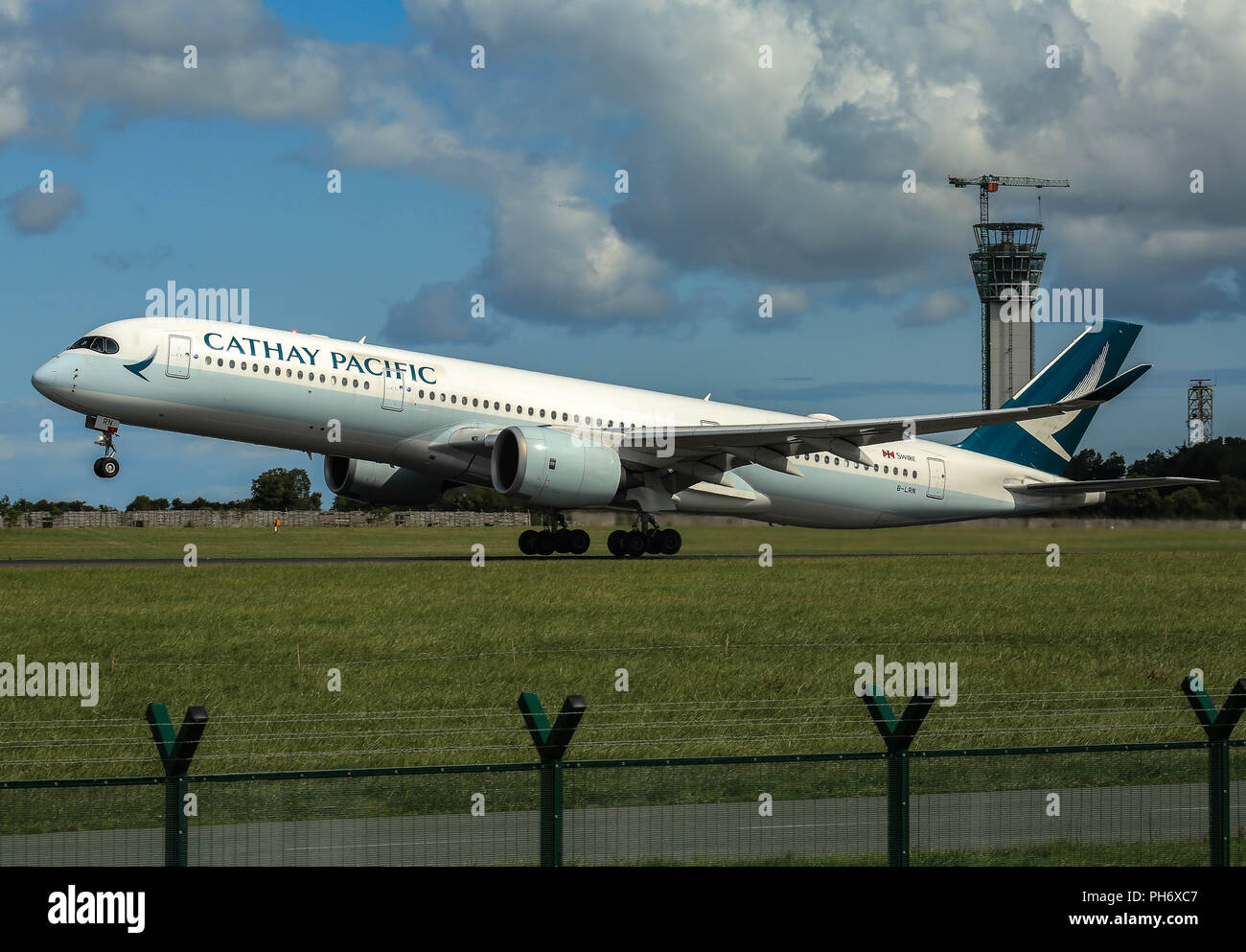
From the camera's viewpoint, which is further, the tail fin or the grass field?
the tail fin

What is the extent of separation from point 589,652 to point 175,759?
11.5m

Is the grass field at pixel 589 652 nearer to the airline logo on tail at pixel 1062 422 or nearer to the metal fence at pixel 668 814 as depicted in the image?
the metal fence at pixel 668 814

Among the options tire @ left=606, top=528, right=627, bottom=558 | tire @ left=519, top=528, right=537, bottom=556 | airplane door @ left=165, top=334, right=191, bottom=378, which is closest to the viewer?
airplane door @ left=165, top=334, right=191, bottom=378

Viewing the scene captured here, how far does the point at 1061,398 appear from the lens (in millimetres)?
45219

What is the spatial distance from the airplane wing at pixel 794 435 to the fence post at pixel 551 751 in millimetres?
27529

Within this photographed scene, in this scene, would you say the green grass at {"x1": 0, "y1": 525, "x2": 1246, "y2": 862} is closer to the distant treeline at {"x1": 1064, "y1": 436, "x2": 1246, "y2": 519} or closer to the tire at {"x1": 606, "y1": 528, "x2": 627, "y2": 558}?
the tire at {"x1": 606, "y1": 528, "x2": 627, "y2": 558}

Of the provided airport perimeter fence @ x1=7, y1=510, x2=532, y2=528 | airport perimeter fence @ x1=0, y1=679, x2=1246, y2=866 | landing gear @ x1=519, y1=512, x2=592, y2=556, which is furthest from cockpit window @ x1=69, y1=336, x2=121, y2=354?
airport perimeter fence @ x1=7, y1=510, x2=532, y2=528

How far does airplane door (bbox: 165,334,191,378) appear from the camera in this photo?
105 ft

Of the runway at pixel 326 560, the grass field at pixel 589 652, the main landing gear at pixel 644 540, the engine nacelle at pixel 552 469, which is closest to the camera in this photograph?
the grass field at pixel 589 652

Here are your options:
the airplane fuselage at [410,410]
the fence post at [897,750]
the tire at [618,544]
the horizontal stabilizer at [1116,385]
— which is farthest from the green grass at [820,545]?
the fence post at [897,750]

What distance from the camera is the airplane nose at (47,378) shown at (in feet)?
105

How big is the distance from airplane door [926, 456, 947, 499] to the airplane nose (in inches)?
1005

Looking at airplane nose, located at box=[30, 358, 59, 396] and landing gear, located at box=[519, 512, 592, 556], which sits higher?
airplane nose, located at box=[30, 358, 59, 396]
